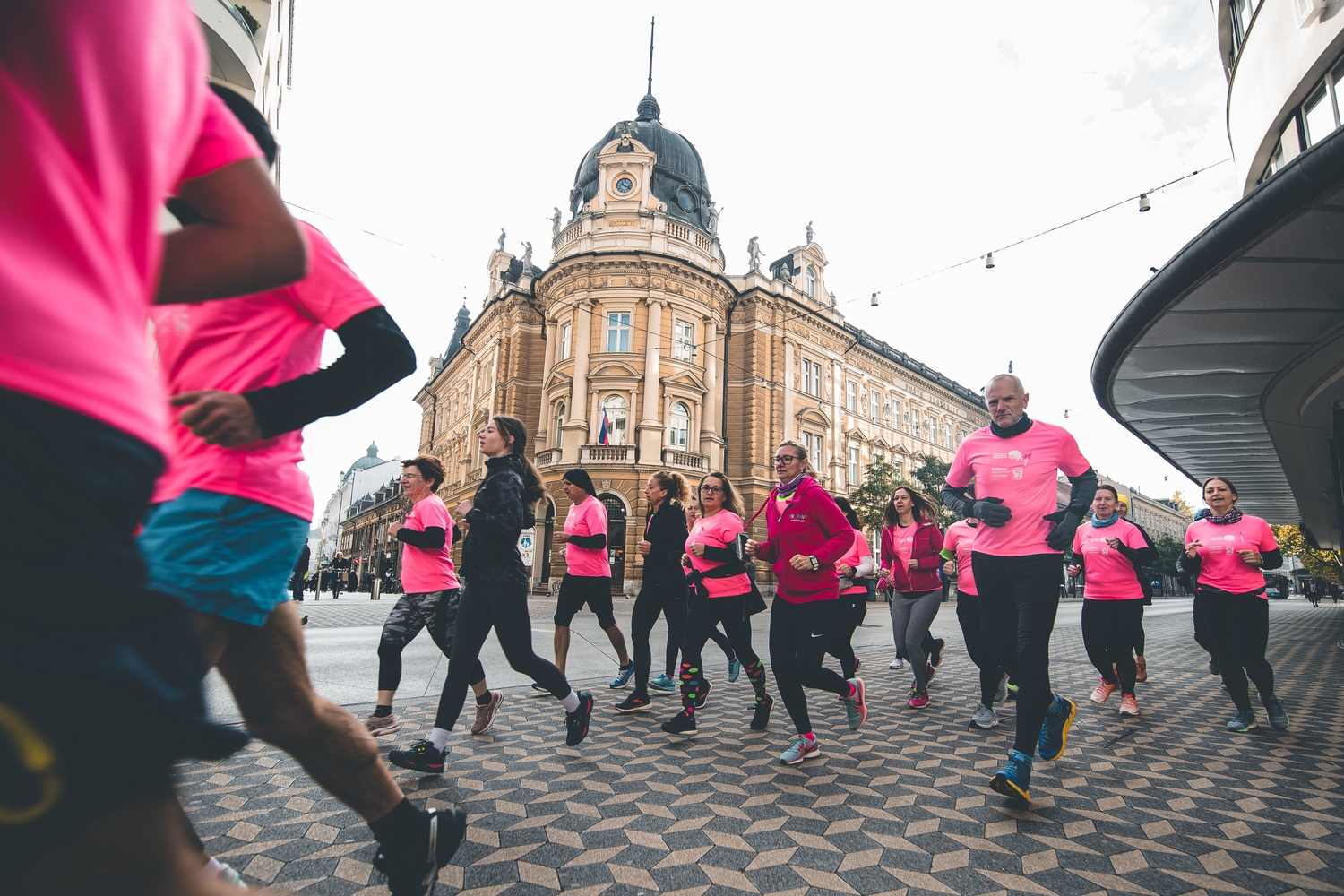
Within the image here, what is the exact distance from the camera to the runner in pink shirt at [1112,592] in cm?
610

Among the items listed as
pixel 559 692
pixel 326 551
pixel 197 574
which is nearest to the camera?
pixel 197 574

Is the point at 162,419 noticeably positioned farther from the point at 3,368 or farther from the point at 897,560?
the point at 897,560

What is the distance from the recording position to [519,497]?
4.42m

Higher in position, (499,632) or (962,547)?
(962,547)

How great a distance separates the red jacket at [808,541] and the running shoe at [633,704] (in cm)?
173

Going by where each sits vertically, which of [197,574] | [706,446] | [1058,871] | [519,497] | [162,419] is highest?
[706,446]

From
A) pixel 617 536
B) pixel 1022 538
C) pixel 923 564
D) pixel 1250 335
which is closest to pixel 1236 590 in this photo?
pixel 923 564

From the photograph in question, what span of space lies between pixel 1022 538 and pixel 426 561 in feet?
13.0

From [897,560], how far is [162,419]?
7348 mm

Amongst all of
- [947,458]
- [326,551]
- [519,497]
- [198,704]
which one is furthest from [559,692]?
[326,551]

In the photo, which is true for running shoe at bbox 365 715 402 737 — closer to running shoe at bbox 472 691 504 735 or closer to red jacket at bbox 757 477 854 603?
running shoe at bbox 472 691 504 735

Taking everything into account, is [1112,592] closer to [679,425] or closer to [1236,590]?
[1236,590]

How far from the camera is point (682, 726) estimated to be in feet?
16.0

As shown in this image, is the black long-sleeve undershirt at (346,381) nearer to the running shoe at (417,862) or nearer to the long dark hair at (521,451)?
the running shoe at (417,862)
